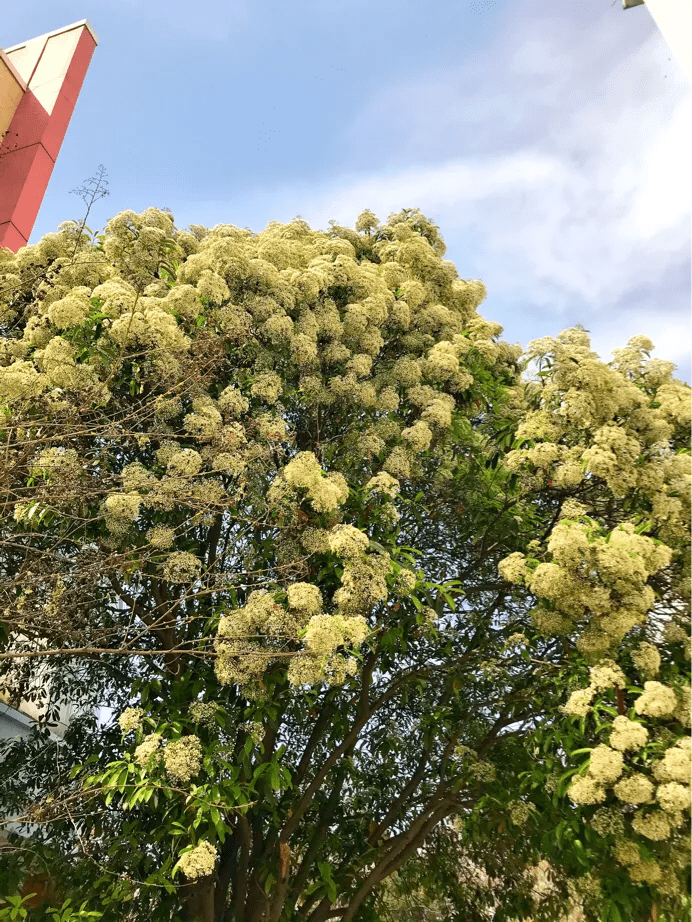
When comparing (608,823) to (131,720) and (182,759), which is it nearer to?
(182,759)

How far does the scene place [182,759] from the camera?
3654mm

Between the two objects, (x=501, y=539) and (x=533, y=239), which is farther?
(x=533, y=239)

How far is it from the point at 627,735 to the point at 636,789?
0.70 feet

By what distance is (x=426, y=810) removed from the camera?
5.26 metres

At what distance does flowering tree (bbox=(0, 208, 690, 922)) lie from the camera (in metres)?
3.59

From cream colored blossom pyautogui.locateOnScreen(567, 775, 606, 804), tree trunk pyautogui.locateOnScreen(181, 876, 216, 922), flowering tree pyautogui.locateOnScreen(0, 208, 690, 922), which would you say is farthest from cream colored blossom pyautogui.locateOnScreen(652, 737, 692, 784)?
tree trunk pyautogui.locateOnScreen(181, 876, 216, 922)

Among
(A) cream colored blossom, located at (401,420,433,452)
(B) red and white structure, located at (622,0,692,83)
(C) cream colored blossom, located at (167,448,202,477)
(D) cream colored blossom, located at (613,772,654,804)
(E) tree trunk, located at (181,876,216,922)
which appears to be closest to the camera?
(B) red and white structure, located at (622,0,692,83)

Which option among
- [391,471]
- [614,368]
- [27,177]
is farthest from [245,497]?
[27,177]

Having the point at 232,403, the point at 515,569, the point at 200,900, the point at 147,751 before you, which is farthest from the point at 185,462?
the point at 200,900

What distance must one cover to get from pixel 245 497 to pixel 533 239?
2934 millimetres

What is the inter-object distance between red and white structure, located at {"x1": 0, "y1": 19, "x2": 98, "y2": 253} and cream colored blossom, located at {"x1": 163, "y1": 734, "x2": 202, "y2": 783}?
270 inches

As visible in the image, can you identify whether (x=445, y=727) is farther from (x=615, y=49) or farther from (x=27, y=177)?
(x=27, y=177)

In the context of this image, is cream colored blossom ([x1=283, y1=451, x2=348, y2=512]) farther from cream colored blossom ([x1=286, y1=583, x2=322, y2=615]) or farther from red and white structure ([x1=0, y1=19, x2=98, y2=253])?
red and white structure ([x1=0, y1=19, x2=98, y2=253])

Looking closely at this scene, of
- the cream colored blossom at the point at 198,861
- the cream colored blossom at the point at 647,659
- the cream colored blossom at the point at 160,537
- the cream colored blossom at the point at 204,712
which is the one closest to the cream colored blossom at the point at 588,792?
the cream colored blossom at the point at 647,659
